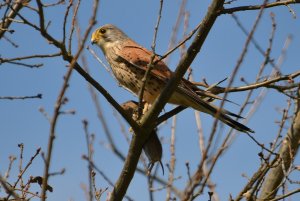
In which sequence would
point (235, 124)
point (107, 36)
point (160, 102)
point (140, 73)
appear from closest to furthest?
point (160, 102) → point (235, 124) → point (140, 73) → point (107, 36)

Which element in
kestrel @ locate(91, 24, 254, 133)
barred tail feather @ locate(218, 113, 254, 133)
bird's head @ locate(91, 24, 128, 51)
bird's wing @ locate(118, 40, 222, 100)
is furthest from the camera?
bird's head @ locate(91, 24, 128, 51)

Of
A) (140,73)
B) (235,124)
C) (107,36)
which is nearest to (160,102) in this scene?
(235,124)

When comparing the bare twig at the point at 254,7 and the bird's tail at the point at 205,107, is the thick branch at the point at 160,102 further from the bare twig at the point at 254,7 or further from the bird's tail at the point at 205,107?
the bird's tail at the point at 205,107

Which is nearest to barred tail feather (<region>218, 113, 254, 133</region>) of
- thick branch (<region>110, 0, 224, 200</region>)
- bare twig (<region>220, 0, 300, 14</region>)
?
thick branch (<region>110, 0, 224, 200</region>)

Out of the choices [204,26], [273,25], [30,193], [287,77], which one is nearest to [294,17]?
[287,77]

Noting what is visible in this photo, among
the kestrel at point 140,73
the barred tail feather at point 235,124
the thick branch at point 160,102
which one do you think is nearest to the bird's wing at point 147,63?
the kestrel at point 140,73

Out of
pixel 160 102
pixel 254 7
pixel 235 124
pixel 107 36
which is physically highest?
pixel 107 36

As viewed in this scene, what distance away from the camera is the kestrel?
399cm

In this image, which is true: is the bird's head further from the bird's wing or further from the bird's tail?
the bird's tail

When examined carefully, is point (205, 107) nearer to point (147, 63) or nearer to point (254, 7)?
point (147, 63)

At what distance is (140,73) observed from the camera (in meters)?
4.48

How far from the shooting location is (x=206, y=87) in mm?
4066

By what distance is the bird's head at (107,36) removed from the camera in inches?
207

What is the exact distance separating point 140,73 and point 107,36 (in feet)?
3.49
